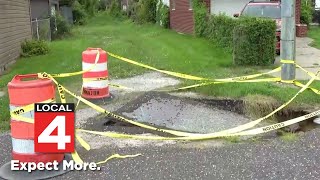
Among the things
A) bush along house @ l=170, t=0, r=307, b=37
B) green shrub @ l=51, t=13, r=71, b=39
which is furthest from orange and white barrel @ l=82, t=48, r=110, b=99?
green shrub @ l=51, t=13, r=71, b=39

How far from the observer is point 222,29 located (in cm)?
1733

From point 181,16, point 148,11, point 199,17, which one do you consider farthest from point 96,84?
point 148,11

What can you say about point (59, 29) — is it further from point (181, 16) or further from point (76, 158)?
point (76, 158)

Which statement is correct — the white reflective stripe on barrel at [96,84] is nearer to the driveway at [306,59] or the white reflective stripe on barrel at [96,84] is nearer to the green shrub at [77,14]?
the driveway at [306,59]

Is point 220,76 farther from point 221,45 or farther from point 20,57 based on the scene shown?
point 20,57

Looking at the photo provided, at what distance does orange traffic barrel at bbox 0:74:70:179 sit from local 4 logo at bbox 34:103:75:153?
0.37 feet

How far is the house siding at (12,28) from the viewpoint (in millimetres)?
15641

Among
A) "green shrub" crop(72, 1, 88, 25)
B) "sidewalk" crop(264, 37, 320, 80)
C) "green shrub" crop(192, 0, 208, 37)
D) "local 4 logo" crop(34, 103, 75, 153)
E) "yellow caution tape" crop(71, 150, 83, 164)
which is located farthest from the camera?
"green shrub" crop(72, 1, 88, 25)

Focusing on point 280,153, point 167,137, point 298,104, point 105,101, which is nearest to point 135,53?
point 105,101

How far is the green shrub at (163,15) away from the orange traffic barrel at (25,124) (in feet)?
96.6

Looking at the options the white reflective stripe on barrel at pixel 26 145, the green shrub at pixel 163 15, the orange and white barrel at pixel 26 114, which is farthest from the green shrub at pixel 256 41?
the green shrub at pixel 163 15

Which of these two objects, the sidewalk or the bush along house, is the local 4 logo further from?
the bush along house

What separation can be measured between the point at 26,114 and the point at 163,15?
30.5 metres

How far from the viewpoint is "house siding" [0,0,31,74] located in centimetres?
1564
